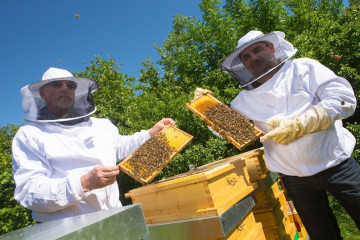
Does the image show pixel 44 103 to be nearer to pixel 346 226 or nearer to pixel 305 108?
pixel 305 108

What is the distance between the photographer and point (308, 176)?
8.52ft

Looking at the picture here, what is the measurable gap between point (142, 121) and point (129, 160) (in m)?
4.06

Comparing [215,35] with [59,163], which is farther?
[215,35]

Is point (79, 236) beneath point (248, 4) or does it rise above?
beneath

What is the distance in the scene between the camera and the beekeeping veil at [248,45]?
3064mm

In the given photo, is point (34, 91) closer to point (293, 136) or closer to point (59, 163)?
point (59, 163)

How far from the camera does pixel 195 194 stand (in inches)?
95.6

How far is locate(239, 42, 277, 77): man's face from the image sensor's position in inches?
119

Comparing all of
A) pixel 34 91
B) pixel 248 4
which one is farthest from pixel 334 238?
pixel 248 4

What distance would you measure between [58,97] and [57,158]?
31.2 inches

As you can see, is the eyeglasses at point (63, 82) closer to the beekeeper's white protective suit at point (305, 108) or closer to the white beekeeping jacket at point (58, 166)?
the white beekeeping jacket at point (58, 166)

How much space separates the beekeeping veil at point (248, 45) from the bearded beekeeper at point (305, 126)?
0.04ft

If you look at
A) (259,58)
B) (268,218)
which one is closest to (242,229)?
(268,218)

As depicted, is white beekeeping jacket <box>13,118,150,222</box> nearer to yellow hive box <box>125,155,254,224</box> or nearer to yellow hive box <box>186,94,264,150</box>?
yellow hive box <box>125,155,254,224</box>
